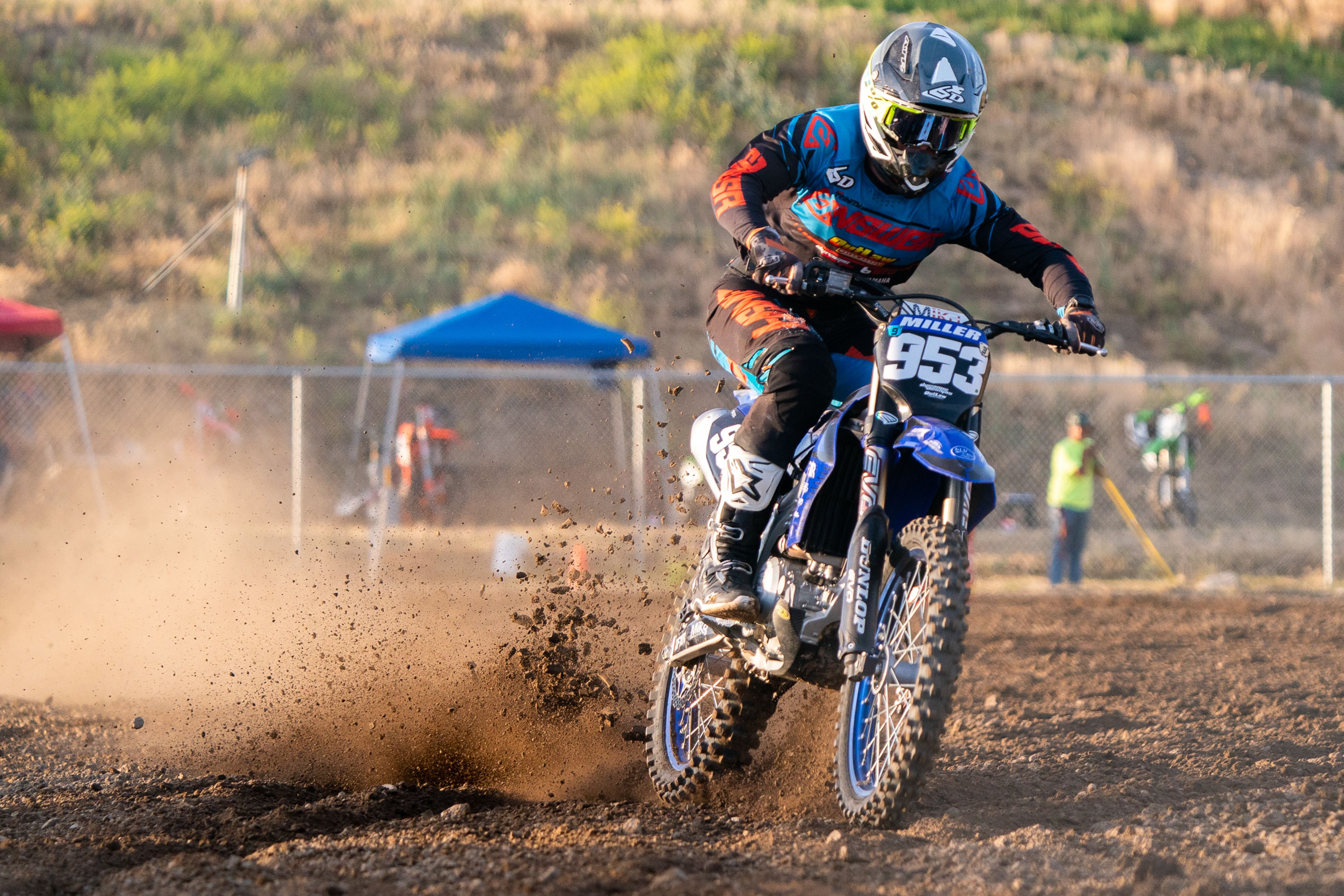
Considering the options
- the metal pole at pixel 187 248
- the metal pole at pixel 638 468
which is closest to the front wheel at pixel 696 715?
the metal pole at pixel 638 468

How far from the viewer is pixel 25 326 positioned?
12.5 metres

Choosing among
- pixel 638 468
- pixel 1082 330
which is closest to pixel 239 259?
pixel 638 468

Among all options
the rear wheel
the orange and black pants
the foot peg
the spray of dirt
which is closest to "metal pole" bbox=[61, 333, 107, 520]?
the spray of dirt

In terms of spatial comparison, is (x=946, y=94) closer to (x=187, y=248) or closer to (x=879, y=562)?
(x=879, y=562)

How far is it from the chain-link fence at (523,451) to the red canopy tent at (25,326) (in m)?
0.43

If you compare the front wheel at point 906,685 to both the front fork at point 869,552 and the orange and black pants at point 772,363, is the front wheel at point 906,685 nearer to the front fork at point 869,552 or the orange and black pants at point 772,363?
the front fork at point 869,552

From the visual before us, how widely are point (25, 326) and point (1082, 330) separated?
38.0 feet

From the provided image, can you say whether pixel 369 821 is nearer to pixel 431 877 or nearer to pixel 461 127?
pixel 431 877

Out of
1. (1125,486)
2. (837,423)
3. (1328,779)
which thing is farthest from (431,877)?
(1125,486)

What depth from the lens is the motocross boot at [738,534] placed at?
13.7 feet

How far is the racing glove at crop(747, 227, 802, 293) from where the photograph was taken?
3947 millimetres

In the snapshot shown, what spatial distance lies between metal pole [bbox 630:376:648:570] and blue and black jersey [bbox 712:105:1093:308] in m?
6.76

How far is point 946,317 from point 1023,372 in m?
16.4

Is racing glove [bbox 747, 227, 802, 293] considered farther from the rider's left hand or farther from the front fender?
the rider's left hand
